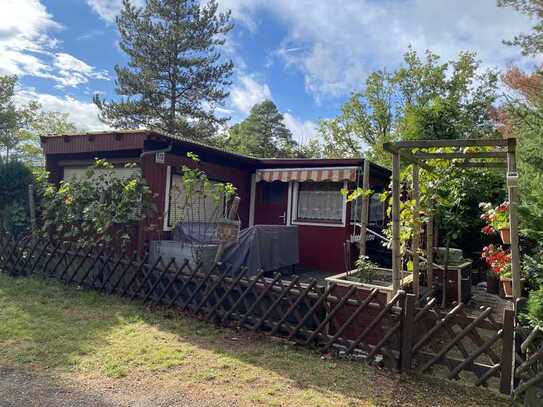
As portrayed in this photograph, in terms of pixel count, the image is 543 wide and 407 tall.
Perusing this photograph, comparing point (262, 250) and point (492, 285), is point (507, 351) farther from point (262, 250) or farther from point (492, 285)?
point (492, 285)

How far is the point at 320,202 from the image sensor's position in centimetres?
949

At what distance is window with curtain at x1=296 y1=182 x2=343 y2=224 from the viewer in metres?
9.27

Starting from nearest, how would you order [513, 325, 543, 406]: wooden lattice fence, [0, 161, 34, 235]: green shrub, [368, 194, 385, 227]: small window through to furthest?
[513, 325, 543, 406]: wooden lattice fence < [0, 161, 34, 235]: green shrub < [368, 194, 385, 227]: small window

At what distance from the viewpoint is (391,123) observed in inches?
1032

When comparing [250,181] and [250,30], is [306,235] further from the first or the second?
[250,30]

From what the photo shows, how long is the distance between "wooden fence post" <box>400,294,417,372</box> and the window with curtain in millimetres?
5365

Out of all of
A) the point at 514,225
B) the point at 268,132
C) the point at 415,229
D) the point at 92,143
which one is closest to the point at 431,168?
the point at 415,229

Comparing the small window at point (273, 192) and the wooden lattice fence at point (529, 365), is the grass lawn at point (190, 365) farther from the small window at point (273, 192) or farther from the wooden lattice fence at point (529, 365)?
the small window at point (273, 192)

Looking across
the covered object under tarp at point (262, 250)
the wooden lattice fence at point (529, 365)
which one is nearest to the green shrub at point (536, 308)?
the wooden lattice fence at point (529, 365)

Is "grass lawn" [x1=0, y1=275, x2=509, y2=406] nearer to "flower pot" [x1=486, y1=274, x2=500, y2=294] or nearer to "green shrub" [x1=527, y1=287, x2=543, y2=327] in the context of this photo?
"green shrub" [x1=527, y1=287, x2=543, y2=327]

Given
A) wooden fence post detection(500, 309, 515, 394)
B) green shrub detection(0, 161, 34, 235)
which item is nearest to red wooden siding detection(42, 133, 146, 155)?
green shrub detection(0, 161, 34, 235)

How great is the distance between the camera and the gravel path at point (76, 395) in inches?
121

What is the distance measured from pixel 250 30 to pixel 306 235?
9.98 m

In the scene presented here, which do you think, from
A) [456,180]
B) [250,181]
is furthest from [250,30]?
[456,180]
